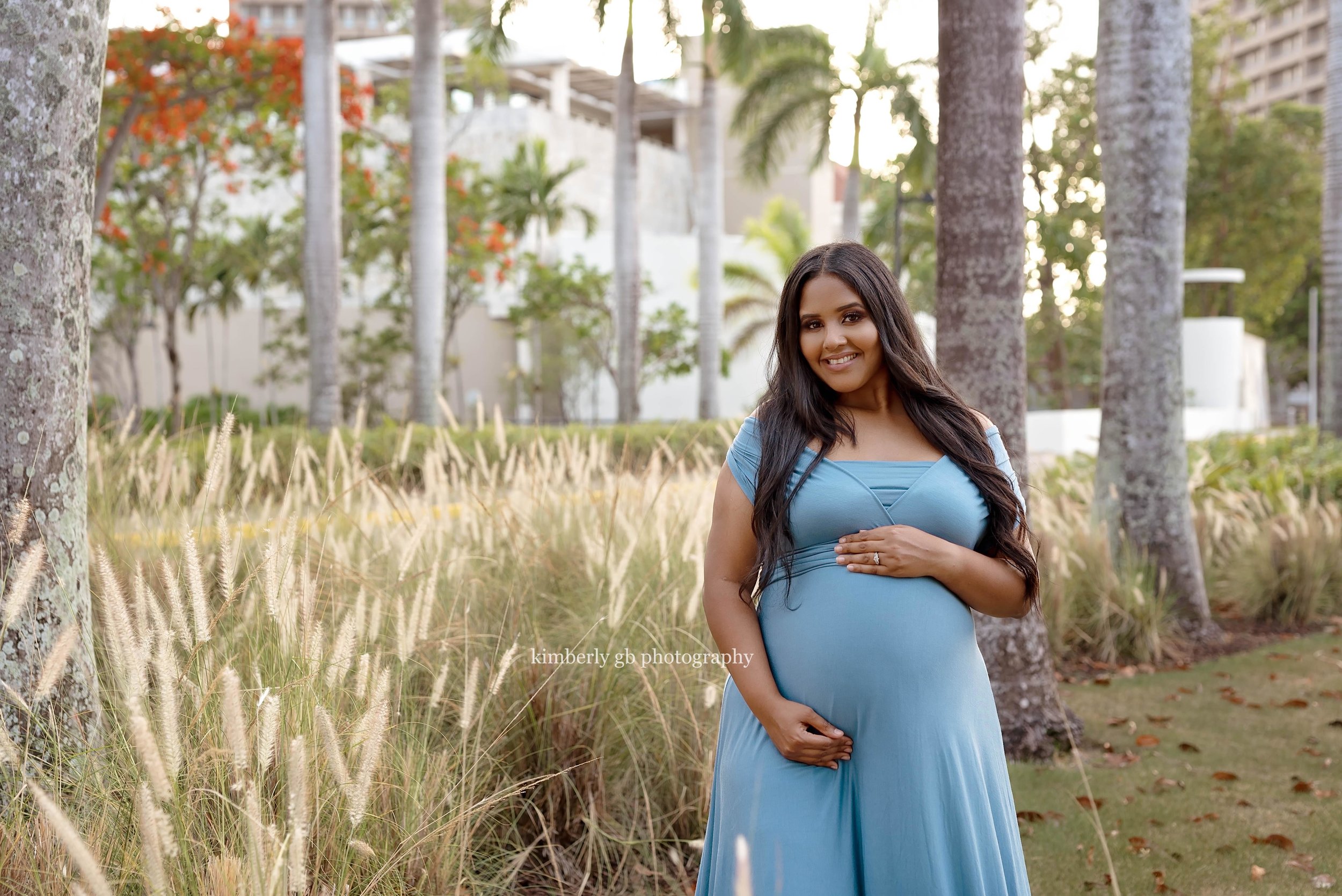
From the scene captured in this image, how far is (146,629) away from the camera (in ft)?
7.04

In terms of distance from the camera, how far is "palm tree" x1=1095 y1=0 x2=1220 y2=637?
23.7 ft

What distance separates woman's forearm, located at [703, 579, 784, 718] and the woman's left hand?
0.24 metres

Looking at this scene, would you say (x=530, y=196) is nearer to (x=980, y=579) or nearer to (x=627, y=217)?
(x=627, y=217)

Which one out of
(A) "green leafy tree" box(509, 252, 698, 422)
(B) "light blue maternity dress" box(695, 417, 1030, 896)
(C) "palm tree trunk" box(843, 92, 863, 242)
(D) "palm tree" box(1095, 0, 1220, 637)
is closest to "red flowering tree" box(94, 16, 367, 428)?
(B) "light blue maternity dress" box(695, 417, 1030, 896)

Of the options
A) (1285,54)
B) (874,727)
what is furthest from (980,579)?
(1285,54)

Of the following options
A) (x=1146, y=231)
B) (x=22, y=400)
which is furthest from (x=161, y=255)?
(x=22, y=400)

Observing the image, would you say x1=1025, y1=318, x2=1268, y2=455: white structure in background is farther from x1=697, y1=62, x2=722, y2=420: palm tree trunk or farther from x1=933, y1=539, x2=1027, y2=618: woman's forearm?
x1=933, y1=539, x2=1027, y2=618: woman's forearm

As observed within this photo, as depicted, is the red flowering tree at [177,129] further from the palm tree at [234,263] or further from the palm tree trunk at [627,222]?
the palm tree trunk at [627,222]

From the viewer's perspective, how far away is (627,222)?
20875 mm

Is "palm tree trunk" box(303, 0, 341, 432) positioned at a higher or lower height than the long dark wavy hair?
higher

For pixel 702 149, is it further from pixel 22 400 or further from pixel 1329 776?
pixel 22 400

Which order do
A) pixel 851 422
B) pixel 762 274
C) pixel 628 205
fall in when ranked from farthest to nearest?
pixel 762 274
pixel 628 205
pixel 851 422

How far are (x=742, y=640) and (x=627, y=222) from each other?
751 inches

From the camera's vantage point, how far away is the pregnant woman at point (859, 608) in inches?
87.3
